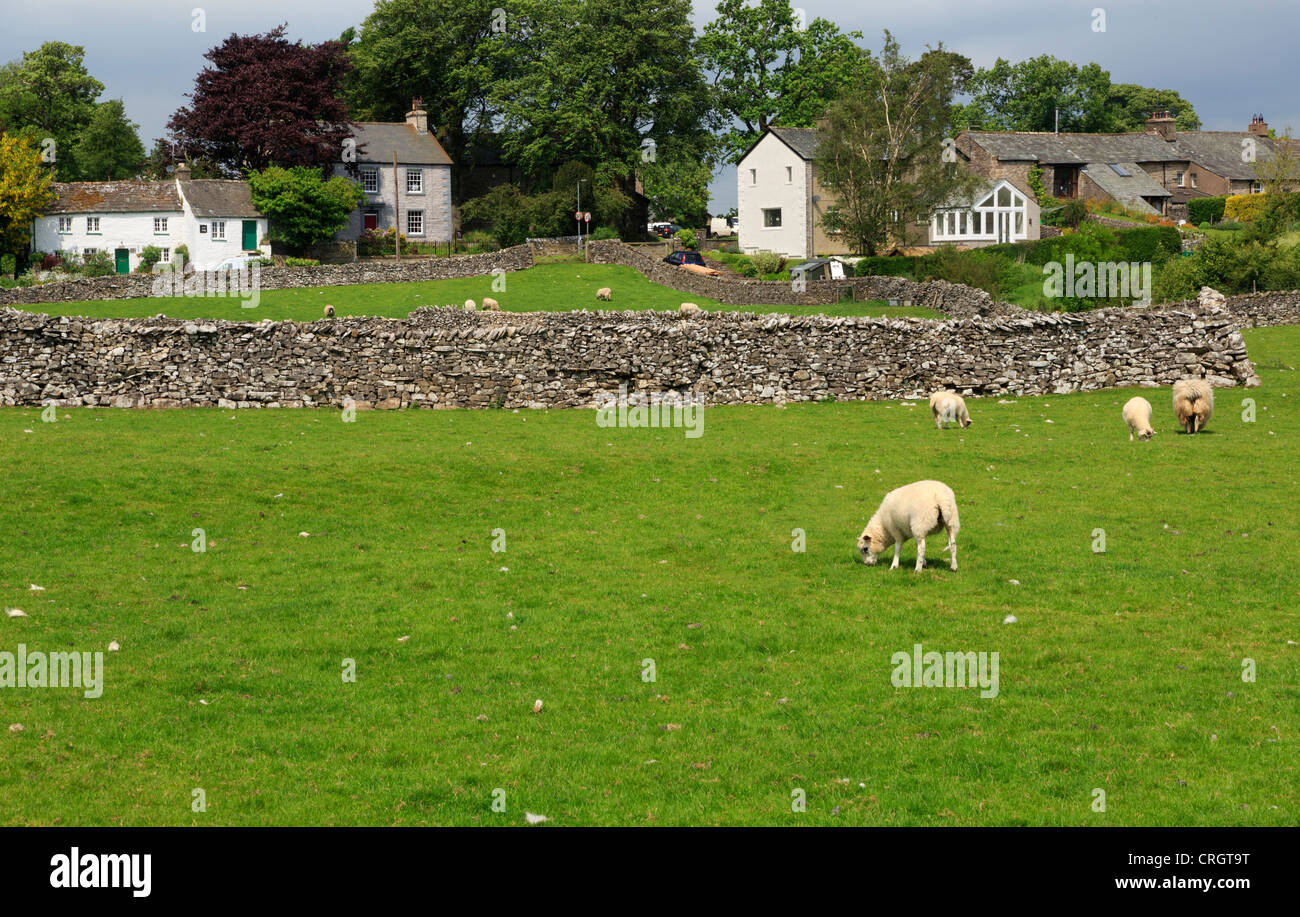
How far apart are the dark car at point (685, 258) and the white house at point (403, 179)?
23704 millimetres

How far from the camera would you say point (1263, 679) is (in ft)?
35.1

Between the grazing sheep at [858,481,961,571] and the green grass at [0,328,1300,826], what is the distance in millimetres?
354

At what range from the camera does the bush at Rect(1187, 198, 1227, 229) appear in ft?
293

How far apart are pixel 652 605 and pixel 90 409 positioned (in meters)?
19.9

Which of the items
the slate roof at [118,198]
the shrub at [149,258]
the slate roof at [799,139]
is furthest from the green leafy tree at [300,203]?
the slate roof at [799,139]

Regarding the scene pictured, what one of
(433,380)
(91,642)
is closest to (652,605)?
(91,642)

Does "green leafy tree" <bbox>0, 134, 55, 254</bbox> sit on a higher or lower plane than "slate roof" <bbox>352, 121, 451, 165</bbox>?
lower

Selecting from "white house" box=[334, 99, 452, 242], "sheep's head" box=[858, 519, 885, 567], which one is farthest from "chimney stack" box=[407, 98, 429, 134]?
"sheep's head" box=[858, 519, 885, 567]

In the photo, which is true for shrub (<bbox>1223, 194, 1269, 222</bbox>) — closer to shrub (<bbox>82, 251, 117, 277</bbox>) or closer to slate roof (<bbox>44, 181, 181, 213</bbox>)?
slate roof (<bbox>44, 181, 181, 213</bbox>)

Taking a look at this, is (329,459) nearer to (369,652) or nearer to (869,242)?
(369,652)

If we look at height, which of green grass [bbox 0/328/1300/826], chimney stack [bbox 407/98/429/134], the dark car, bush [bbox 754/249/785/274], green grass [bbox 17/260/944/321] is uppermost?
chimney stack [bbox 407/98/429/134]

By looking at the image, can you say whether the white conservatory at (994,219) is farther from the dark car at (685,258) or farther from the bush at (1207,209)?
the bush at (1207,209)

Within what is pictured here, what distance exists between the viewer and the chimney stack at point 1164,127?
102875 mm

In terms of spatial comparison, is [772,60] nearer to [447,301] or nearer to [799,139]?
[799,139]
